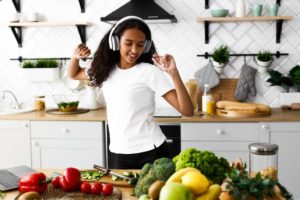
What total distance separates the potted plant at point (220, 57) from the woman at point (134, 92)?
1.53m

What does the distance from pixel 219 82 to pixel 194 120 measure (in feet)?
2.29

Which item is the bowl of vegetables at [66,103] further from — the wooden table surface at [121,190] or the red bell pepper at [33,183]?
the red bell pepper at [33,183]

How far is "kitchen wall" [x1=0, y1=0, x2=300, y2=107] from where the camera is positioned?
397cm

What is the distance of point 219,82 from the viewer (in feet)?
13.1

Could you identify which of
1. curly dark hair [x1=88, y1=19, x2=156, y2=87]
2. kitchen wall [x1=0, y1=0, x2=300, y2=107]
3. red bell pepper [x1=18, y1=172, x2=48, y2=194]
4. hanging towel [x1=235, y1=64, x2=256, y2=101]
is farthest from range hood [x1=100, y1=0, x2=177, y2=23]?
red bell pepper [x1=18, y1=172, x2=48, y2=194]

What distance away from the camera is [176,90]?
233cm

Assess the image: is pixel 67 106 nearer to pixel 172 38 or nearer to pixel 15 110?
pixel 15 110

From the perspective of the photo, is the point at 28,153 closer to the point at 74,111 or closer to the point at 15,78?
the point at 74,111

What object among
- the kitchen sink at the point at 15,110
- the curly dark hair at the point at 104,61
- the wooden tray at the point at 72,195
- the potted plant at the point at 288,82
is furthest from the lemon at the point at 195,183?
the kitchen sink at the point at 15,110

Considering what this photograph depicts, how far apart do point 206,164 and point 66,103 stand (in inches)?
92.7

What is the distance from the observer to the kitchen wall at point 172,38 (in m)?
3.97

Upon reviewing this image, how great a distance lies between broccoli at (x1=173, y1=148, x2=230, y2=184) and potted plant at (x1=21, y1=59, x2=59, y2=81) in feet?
8.87

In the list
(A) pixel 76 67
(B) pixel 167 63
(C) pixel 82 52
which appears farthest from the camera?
(A) pixel 76 67

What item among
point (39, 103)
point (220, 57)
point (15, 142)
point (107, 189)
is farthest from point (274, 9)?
point (107, 189)
